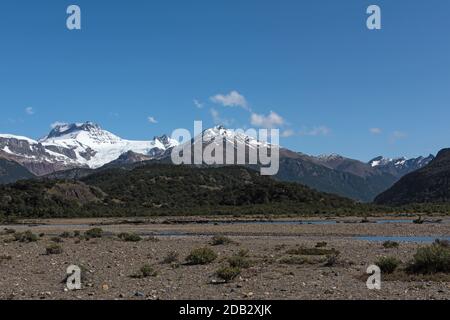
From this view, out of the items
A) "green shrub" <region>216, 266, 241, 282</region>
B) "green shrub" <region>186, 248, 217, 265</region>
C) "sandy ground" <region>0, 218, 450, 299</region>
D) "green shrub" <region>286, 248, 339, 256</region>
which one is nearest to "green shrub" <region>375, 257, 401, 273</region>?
"sandy ground" <region>0, 218, 450, 299</region>

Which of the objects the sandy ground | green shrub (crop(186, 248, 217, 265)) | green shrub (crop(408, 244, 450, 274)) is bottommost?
the sandy ground

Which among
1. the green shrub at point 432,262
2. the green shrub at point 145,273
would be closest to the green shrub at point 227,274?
the green shrub at point 145,273

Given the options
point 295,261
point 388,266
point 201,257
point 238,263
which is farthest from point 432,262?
point 201,257

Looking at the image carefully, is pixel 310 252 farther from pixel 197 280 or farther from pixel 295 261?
pixel 197 280

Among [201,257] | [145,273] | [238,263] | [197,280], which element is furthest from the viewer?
[201,257]

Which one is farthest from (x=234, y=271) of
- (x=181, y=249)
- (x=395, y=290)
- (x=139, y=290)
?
(x=181, y=249)

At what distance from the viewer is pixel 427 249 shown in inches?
1036

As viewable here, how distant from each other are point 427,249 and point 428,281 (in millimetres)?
3616

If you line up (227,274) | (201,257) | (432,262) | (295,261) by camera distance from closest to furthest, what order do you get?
1. (227,274)
2. (432,262)
3. (201,257)
4. (295,261)

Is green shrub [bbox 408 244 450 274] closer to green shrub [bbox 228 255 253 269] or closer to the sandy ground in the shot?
the sandy ground

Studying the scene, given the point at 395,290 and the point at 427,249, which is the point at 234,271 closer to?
the point at 395,290

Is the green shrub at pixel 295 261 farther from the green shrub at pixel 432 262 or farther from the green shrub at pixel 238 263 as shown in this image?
the green shrub at pixel 432 262
